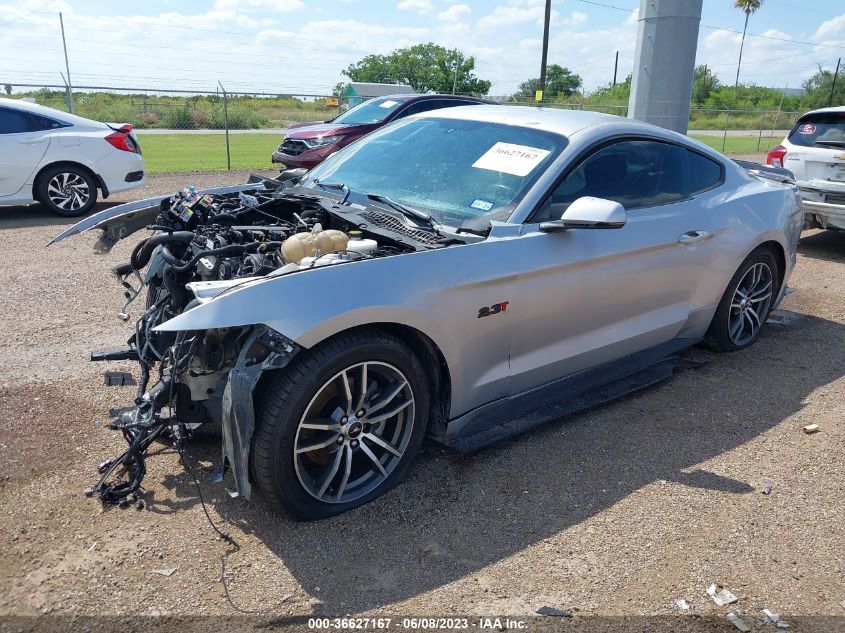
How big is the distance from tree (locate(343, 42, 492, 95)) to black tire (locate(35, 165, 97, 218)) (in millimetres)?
50508

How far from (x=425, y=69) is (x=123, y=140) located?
172 feet

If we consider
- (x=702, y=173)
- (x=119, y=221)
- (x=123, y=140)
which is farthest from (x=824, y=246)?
(x=123, y=140)

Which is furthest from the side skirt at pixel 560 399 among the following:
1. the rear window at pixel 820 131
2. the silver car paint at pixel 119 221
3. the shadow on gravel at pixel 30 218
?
the shadow on gravel at pixel 30 218

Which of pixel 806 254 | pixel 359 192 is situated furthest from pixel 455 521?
pixel 806 254

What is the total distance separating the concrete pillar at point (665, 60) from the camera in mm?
11258

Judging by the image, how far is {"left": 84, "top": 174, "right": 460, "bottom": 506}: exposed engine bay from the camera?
2814 mm

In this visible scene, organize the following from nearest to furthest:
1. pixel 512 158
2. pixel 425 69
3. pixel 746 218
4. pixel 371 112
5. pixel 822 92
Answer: pixel 512 158
pixel 746 218
pixel 371 112
pixel 822 92
pixel 425 69

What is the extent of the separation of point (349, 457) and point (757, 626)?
→ 174 centimetres

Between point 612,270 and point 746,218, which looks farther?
point 746,218

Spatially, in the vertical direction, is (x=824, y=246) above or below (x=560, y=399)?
below

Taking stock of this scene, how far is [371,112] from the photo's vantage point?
42.6ft

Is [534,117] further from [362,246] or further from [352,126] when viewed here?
A: [352,126]

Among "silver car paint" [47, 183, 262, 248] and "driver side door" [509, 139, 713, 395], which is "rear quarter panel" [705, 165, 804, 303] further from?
"silver car paint" [47, 183, 262, 248]

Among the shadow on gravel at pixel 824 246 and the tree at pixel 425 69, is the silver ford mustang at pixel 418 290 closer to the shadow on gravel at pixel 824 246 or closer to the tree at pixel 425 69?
the shadow on gravel at pixel 824 246
